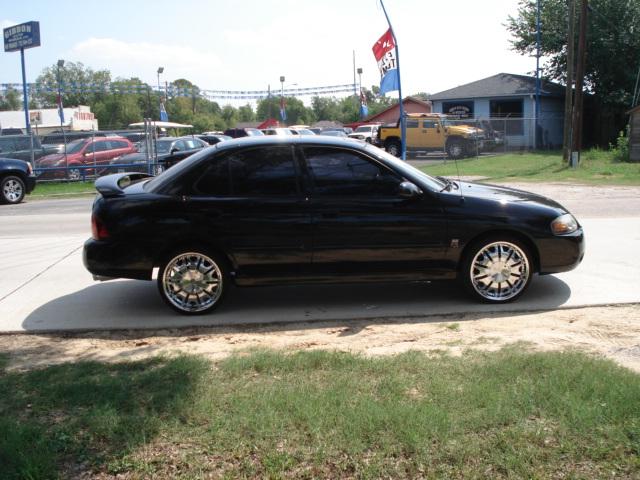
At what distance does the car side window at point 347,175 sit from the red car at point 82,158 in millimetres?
19047

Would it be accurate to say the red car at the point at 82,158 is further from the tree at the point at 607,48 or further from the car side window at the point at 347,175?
the tree at the point at 607,48

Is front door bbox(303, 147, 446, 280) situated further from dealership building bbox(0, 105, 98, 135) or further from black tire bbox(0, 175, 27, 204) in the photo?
dealership building bbox(0, 105, 98, 135)

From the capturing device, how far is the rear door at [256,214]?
659 cm

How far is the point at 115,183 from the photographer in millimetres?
7090

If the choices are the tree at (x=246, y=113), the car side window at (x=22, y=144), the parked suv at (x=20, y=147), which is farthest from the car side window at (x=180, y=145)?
the tree at (x=246, y=113)

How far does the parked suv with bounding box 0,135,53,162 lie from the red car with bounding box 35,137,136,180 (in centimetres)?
30

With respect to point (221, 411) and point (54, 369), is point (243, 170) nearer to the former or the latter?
point (54, 369)

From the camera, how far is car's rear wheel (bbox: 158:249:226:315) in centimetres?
661

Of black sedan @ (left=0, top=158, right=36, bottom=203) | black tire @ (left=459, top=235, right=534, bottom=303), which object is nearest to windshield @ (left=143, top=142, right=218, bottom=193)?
black tire @ (left=459, top=235, right=534, bottom=303)

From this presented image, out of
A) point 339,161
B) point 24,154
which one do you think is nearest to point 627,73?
point 24,154

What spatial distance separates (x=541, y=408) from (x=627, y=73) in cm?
3919

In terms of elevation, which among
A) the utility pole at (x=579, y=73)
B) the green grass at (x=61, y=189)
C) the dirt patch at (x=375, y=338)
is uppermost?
the utility pole at (x=579, y=73)

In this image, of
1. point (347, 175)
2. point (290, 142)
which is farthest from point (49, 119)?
point (347, 175)

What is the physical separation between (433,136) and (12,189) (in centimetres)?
2254
